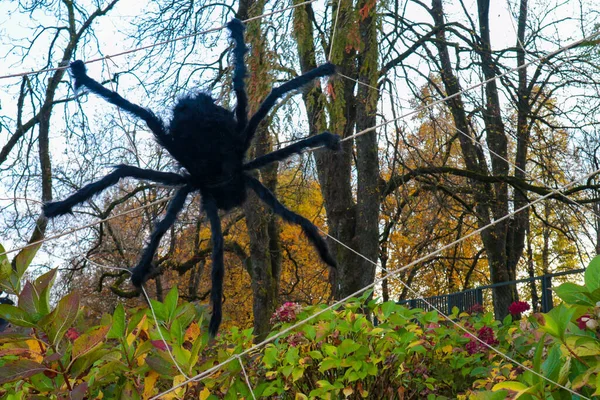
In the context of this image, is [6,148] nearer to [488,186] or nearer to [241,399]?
[241,399]

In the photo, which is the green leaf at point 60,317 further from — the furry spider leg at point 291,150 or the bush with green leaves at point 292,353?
the furry spider leg at point 291,150

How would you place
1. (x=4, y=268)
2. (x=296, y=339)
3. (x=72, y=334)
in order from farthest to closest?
(x=296, y=339), (x=72, y=334), (x=4, y=268)

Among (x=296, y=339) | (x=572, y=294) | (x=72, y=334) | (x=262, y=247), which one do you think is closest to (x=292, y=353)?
(x=296, y=339)

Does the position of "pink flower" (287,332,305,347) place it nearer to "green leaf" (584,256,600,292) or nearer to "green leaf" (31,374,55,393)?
"green leaf" (31,374,55,393)

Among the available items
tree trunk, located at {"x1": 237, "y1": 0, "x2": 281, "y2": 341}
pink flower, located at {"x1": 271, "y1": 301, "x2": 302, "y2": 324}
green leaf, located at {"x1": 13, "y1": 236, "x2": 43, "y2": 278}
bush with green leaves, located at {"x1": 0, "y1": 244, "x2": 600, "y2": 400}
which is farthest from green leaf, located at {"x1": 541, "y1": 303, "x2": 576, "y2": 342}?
tree trunk, located at {"x1": 237, "y1": 0, "x2": 281, "y2": 341}

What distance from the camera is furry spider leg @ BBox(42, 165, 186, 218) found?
55.2 inches

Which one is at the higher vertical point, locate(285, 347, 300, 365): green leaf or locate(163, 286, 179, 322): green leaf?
locate(163, 286, 179, 322): green leaf

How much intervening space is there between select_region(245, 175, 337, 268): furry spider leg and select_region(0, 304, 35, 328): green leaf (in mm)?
819

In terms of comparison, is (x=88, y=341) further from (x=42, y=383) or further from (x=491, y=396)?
(x=491, y=396)

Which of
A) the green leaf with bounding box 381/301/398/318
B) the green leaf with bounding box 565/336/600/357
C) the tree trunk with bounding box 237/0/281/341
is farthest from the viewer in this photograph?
the tree trunk with bounding box 237/0/281/341

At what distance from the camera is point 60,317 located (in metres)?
1.75

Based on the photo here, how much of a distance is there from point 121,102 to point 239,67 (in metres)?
0.32

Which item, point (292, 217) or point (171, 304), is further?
point (171, 304)

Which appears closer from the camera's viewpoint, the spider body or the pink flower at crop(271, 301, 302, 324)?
the spider body
